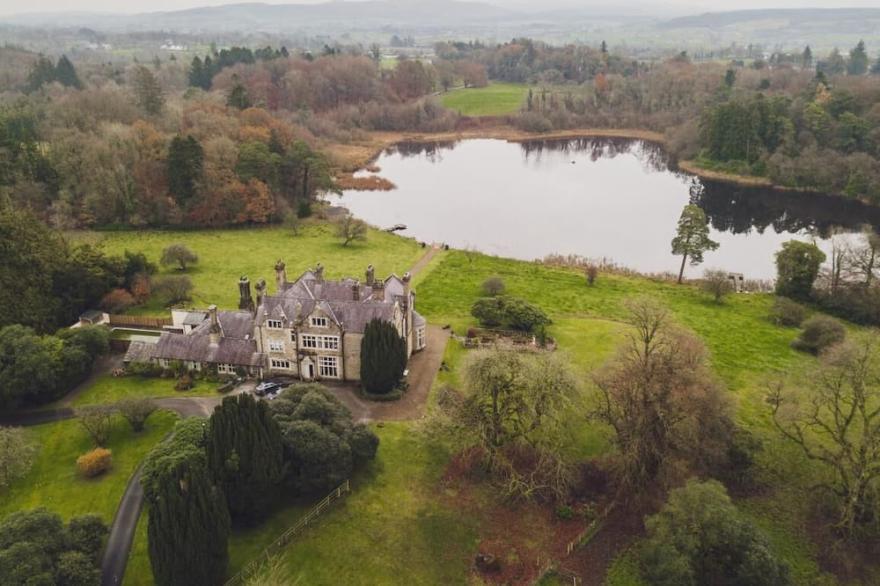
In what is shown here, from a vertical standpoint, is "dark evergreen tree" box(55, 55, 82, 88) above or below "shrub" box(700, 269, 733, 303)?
above

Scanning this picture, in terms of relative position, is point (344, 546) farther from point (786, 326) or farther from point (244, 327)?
point (786, 326)

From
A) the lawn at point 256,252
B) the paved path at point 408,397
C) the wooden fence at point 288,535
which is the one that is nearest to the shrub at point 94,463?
the wooden fence at point 288,535

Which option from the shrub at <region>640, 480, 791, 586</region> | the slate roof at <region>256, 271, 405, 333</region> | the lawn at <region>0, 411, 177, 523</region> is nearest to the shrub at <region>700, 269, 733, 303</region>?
the slate roof at <region>256, 271, 405, 333</region>

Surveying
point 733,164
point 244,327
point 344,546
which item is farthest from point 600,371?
point 733,164

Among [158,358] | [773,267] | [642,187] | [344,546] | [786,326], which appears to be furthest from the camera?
[642,187]

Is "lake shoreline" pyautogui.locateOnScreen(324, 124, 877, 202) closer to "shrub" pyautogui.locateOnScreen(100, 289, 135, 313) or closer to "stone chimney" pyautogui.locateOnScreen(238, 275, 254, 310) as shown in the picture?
"shrub" pyautogui.locateOnScreen(100, 289, 135, 313)

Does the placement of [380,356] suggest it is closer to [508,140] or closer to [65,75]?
[508,140]
